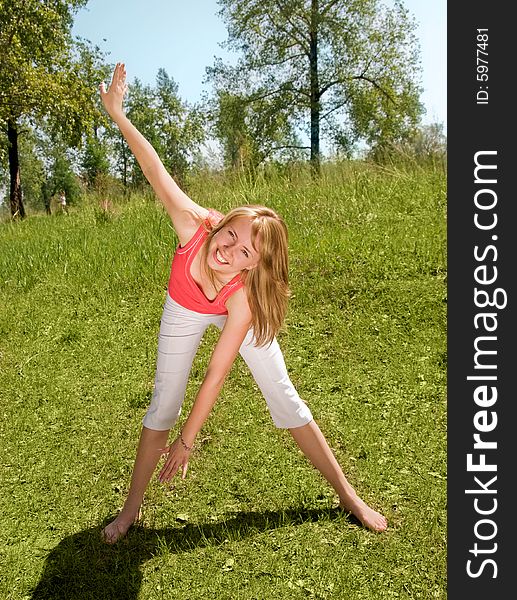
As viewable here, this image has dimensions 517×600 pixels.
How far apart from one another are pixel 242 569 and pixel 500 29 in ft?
9.75

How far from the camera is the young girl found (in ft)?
9.05

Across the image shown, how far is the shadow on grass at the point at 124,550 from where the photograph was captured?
3137 mm

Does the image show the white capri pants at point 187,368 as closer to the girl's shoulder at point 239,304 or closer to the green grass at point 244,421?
the girl's shoulder at point 239,304

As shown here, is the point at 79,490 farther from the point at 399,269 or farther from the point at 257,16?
the point at 257,16

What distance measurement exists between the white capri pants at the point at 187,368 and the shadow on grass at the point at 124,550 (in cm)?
62

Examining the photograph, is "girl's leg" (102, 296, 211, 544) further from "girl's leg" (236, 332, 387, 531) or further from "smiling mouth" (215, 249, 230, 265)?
"smiling mouth" (215, 249, 230, 265)

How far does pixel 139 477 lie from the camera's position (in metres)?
3.29

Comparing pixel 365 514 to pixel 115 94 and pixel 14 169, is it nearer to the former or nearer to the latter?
pixel 115 94

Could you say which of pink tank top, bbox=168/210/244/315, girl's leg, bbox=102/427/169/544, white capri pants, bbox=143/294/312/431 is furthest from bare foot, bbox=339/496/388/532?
pink tank top, bbox=168/210/244/315

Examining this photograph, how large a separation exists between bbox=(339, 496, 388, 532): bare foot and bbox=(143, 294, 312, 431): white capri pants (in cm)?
55

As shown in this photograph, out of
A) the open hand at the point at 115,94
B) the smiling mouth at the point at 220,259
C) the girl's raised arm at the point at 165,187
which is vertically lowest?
the smiling mouth at the point at 220,259

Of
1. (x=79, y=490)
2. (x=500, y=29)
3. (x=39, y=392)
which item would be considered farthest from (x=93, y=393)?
(x=500, y=29)

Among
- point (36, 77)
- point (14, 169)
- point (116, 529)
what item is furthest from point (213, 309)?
point (14, 169)

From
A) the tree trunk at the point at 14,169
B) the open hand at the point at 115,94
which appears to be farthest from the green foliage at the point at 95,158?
the open hand at the point at 115,94
